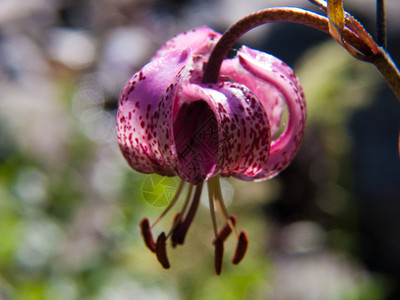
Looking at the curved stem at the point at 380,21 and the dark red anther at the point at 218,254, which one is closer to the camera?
the curved stem at the point at 380,21

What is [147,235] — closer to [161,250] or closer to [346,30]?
[161,250]

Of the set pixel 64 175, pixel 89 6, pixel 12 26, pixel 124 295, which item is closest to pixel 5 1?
pixel 12 26

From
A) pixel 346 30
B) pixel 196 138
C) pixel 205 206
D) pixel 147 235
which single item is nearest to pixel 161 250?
pixel 147 235

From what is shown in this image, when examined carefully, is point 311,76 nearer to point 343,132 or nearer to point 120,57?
point 343,132

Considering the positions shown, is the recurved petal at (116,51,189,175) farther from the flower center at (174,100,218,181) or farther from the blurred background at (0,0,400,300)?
the blurred background at (0,0,400,300)

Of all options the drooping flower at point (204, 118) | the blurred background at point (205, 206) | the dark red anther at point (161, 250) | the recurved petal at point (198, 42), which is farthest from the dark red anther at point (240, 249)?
the blurred background at point (205, 206)

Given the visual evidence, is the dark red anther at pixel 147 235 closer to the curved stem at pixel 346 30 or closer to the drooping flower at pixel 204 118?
the drooping flower at pixel 204 118

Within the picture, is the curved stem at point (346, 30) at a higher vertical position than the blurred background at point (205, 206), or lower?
higher
